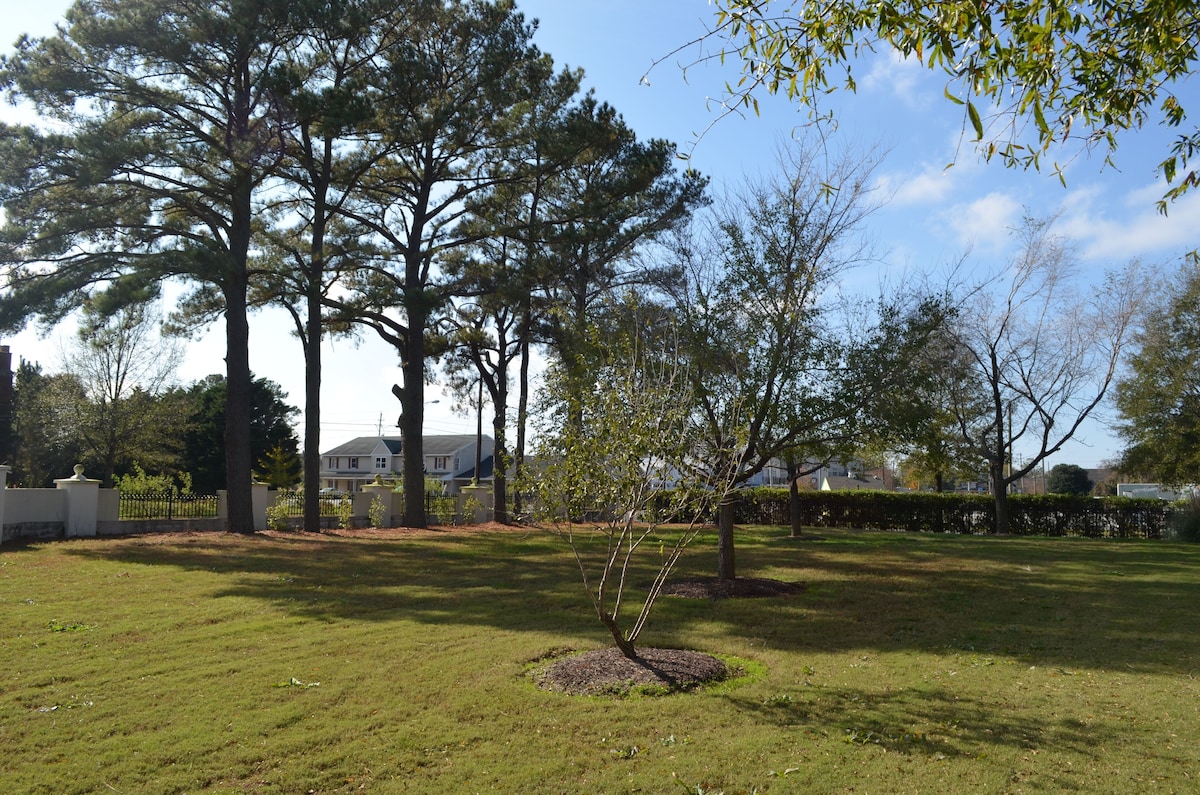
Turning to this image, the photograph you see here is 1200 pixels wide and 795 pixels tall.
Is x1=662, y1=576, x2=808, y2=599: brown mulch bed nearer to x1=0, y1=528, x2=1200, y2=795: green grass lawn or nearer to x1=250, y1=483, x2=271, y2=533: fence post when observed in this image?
x1=0, y1=528, x2=1200, y2=795: green grass lawn

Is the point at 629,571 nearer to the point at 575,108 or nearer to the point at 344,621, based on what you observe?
the point at 344,621

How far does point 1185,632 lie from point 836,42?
8.93 meters

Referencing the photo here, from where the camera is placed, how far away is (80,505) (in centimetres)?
1878

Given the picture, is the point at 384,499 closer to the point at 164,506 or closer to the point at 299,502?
the point at 299,502

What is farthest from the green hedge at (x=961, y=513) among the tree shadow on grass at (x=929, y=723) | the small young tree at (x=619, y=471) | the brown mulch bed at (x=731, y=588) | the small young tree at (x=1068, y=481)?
the small young tree at (x=1068, y=481)

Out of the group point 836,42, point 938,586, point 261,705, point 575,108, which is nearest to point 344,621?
point 261,705

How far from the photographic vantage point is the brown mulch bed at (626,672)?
23.5 ft

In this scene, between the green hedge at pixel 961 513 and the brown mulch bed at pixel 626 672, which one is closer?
the brown mulch bed at pixel 626 672

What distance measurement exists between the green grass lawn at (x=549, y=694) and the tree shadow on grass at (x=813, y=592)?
0.29 feet

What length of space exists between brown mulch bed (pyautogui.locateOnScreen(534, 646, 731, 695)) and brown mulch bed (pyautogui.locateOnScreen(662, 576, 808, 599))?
4.25 meters

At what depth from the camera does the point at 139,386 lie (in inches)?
1442

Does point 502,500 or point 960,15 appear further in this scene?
point 502,500

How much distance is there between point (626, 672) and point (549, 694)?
84cm

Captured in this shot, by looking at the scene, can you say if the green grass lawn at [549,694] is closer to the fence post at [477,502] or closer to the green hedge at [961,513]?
the fence post at [477,502]
